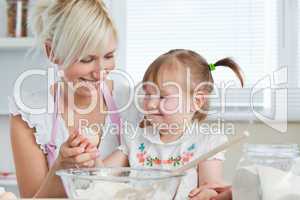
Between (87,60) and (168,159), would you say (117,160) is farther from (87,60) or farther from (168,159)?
(87,60)

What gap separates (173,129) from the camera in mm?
1662

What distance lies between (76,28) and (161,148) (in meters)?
0.47

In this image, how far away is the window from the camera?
236 centimetres

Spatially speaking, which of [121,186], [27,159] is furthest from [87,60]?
[121,186]

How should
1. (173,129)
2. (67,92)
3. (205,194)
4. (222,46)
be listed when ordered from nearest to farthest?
1. (205,194)
2. (173,129)
3. (67,92)
4. (222,46)

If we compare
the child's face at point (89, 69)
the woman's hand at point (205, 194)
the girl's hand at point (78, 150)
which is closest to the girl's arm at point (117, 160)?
the child's face at point (89, 69)

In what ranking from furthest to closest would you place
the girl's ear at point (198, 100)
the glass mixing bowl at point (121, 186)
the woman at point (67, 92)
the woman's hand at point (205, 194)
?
the girl's ear at point (198, 100) → the woman at point (67, 92) → the woman's hand at point (205, 194) → the glass mixing bowl at point (121, 186)

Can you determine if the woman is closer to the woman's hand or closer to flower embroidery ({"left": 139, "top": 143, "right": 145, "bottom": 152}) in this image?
flower embroidery ({"left": 139, "top": 143, "right": 145, "bottom": 152})

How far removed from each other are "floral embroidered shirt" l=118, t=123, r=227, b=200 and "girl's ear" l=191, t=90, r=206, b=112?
138 mm

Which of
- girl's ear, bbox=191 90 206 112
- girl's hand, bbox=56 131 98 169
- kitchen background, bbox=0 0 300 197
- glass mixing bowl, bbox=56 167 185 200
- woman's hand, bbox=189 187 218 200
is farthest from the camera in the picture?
kitchen background, bbox=0 0 300 197

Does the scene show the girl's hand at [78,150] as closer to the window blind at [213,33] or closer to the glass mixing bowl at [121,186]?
the glass mixing bowl at [121,186]

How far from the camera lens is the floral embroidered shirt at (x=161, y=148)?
5.32 feet

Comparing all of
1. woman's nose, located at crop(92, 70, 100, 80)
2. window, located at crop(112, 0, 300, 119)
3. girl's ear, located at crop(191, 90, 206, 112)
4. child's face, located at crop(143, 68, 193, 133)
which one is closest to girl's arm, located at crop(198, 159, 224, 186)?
child's face, located at crop(143, 68, 193, 133)

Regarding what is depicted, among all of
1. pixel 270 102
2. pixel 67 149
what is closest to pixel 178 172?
pixel 67 149
